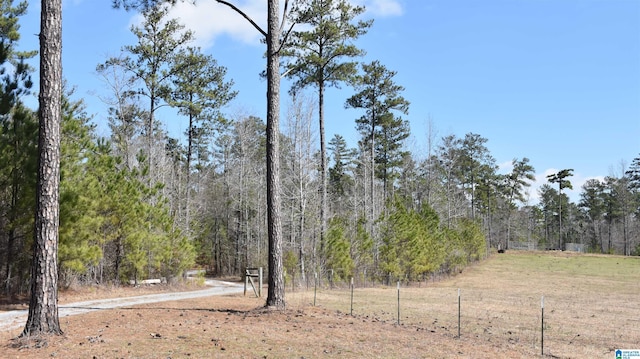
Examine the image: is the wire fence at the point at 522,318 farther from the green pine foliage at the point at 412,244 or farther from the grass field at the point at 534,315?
the green pine foliage at the point at 412,244

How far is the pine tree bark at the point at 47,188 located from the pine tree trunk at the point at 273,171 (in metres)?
4.14

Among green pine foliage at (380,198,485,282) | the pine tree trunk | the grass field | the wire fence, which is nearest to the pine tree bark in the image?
the pine tree trunk

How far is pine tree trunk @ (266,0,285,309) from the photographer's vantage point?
982cm

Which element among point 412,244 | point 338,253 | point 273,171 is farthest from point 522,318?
point 412,244

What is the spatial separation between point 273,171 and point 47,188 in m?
4.46

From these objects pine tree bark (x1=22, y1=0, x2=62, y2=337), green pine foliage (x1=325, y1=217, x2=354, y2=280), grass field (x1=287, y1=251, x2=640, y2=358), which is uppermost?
pine tree bark (x1=22, y1=0, x2=62, y2=337)

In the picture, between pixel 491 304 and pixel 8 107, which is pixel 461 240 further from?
pixel 8 107

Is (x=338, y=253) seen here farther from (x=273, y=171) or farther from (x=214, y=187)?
(x=214, y=187)

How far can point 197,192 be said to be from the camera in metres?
35.2

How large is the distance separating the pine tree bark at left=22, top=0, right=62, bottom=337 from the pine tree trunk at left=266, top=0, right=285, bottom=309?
4.14m

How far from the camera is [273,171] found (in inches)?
399

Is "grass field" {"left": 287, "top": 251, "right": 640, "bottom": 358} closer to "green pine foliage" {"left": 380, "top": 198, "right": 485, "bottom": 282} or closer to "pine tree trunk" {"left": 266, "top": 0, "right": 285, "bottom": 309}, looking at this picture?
"pine tree trunk" {"left": 266, "top": 0, "right": 285, "bottom": 309}

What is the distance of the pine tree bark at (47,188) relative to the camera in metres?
6.64

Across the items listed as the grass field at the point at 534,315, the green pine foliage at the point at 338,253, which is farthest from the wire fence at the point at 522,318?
the green pine foliage at the point at 338,253
